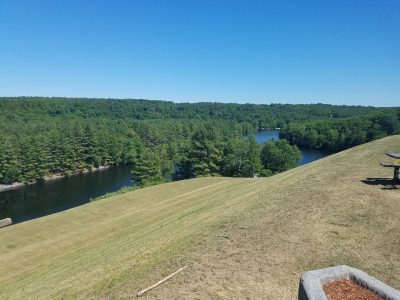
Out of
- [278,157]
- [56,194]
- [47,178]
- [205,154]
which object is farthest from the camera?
[47,178]

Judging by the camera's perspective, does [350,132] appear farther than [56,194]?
Yes

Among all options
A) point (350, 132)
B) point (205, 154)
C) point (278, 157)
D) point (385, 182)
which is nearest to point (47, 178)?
point (205, 154)

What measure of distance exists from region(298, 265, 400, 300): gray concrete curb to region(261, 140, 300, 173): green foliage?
62993mm

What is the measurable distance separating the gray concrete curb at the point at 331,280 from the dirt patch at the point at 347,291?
2.8 inches

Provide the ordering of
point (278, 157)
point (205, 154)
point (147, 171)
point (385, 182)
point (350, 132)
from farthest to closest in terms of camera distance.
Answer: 1. point (350, 132)
2. point (278, 157)
3. point (205, 154)
4. point (147, 171)
5. point (385, 182)

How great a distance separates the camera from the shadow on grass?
1532 cm

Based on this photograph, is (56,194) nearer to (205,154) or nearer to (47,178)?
(47,178)

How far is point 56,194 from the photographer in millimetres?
62812

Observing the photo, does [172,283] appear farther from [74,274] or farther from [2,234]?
[2,234]

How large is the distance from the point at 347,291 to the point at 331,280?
0.37 meters

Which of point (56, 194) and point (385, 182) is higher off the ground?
point (385, 182)

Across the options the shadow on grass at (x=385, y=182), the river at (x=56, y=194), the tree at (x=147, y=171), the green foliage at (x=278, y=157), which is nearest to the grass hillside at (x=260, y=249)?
the shadow on grass at (x=385, y=182)

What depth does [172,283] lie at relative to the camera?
9.75m

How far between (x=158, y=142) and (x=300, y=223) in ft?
362
